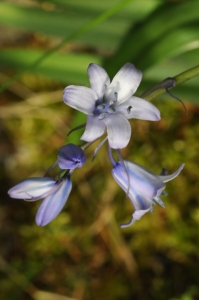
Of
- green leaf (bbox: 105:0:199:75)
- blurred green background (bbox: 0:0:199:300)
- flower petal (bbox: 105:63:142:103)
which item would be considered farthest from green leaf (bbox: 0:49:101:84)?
flower petal (bbox: 105:63:142:103)

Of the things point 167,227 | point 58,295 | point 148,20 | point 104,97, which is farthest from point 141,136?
point 104,97

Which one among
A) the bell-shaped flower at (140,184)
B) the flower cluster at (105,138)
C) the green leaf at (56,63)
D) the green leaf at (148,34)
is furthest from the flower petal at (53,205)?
the green leaf at (56,63)

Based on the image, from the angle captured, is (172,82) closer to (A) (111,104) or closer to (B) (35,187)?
(A) (111,104)

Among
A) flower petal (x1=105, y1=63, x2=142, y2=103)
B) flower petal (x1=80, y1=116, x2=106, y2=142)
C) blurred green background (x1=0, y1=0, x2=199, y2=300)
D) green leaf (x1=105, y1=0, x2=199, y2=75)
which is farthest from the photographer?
blurred green background (x1=0, y1=0, x2=199, y2=300)

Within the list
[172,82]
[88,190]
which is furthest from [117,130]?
[88,190]

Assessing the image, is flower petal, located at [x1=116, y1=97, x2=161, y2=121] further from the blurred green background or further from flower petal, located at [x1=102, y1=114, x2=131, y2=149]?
the blurred green background

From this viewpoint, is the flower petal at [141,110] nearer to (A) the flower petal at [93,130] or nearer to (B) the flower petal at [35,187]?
(A) the flower petal at [93,130]
